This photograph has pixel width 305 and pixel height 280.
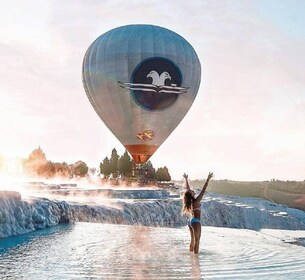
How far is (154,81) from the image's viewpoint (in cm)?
3900

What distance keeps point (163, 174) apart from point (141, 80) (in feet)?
217

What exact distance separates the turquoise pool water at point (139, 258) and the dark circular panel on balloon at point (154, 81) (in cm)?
2124

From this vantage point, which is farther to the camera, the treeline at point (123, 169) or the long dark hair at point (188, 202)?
the treeline at point (123, 169)

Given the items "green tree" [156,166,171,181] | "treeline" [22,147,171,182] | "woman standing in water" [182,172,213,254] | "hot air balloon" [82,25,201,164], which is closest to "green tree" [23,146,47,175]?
"treeline" [22,147,171,182]

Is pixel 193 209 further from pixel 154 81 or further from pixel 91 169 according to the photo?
pixel 91 169

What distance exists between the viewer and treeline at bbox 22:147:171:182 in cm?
9438

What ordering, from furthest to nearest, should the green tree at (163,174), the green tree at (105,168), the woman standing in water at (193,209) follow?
the green tree at (163,174)
the green tree at (105,168)
the woman standing in water at (193,209)

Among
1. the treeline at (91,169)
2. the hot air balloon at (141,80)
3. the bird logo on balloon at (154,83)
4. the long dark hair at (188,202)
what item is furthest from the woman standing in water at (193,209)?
the treeline at (91,169)

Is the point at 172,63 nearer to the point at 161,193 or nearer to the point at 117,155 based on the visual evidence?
the point at 161,193

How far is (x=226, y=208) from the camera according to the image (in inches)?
2184

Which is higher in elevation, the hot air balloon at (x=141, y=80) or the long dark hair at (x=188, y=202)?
the hot air balloon at (x=141, y=80)

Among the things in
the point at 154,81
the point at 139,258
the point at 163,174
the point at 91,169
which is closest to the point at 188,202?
the point at 139,258

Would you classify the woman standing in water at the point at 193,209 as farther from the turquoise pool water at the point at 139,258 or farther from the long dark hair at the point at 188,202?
the turquoise pool water at the point at 139,258

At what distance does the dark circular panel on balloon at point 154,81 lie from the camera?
128ft
